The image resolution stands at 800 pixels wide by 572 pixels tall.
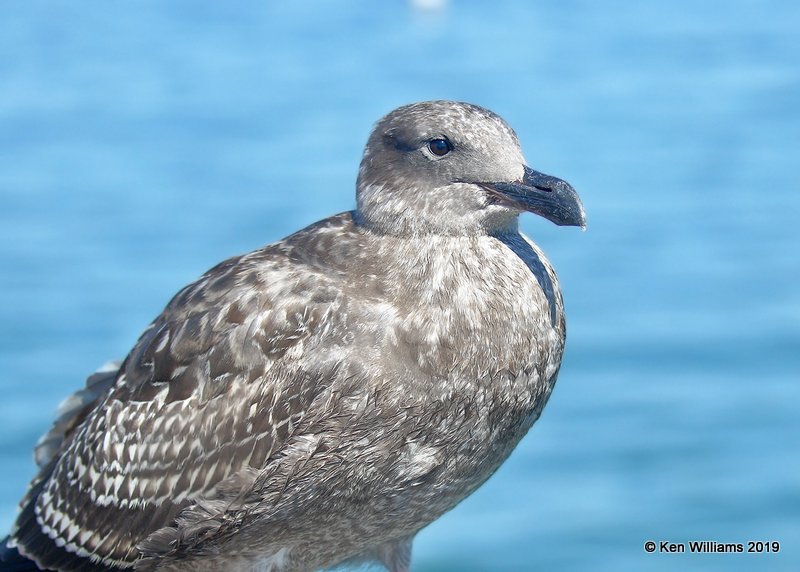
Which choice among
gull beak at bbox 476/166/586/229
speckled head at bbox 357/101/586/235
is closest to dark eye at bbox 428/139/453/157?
speckled head at bbox 357/101/586/235

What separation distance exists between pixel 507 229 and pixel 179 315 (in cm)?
119

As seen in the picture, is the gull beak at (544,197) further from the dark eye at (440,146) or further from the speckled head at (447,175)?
the dark eye at (440,146)

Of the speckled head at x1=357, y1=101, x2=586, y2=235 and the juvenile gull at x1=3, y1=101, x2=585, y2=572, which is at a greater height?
the speckled head at x1=357, y1=101, x2=586, y2=235

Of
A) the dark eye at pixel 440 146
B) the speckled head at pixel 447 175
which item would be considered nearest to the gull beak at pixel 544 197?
the speckled head at pixel 447 175

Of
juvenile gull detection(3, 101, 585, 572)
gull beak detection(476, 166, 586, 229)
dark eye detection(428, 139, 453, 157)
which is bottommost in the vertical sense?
juvenile gull detection(3, 101, 585, 572)

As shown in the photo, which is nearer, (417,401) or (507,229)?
(417,401)

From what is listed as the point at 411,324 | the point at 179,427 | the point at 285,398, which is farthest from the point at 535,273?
the point at 179,427

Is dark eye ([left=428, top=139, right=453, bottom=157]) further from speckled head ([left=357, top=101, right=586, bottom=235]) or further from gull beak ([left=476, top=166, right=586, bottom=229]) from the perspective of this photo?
gull beak ([left=476, top=166, right=586, bottom=229])

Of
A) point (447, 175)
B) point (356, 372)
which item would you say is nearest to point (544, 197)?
point (447, 175)

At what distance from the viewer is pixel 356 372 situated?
500 centimetres

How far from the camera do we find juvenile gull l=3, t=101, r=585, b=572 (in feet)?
16.5

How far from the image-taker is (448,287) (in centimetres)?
517

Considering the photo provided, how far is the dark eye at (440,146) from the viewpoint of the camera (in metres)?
5.17

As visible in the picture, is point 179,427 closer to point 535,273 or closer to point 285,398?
point 285,398
